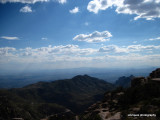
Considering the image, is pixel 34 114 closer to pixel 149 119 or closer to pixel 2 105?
pixel 2 105

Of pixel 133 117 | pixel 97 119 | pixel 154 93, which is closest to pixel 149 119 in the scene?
pixel 133 117

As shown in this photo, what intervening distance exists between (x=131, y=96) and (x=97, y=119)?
22.5 metres

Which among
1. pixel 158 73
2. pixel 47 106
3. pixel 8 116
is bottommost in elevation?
pixel 47 106

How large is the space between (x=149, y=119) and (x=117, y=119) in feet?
22.0

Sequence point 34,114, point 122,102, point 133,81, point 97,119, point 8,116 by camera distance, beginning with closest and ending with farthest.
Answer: point 97,119
point 122,102
point 133,81
point 8,116
point 34,114

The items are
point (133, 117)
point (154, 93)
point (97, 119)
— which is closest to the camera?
point (133, 117)

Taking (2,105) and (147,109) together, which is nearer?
(147,109)

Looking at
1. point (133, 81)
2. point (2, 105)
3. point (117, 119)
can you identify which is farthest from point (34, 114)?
point (117, 119)

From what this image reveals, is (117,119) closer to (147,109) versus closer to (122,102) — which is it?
(147,109)

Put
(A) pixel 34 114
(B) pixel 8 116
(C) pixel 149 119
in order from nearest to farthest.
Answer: (C) pixel 149 119 < (B) pixel 8 116 < (A) pixel 34 114

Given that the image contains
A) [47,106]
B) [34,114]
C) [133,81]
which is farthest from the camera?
[47,106]

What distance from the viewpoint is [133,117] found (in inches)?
947

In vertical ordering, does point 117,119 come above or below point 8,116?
above

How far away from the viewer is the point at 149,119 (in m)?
21.7
